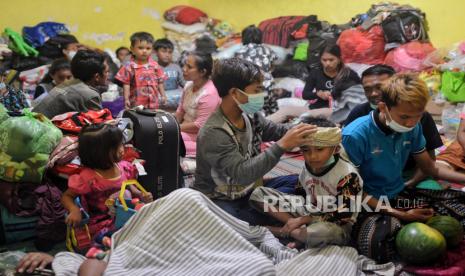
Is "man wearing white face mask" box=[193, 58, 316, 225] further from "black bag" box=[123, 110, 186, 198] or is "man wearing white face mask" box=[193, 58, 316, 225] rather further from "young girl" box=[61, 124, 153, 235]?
"young girl" box=[61, 124, 153, 235]

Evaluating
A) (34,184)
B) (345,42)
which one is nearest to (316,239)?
(34,184)

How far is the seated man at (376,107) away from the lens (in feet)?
8.64

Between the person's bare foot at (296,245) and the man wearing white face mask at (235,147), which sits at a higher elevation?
the man wearing white face mask at (235,147)

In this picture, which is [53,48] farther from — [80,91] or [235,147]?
[235,147]

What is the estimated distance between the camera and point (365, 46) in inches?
198

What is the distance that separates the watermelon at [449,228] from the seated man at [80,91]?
220 cm

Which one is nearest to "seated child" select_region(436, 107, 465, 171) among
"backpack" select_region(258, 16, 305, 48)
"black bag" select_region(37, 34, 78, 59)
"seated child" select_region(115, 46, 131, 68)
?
"backpack" select_region(258, 16, 305, 48)

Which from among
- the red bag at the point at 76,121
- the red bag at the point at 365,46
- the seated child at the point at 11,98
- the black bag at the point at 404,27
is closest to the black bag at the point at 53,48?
the seated child at the point at 11,98

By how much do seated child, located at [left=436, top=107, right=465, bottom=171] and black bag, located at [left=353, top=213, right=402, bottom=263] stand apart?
0.94 meters

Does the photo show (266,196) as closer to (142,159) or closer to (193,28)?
(142,159)

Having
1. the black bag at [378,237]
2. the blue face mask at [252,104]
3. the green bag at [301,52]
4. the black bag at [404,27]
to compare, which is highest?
the black bag at [404,27]

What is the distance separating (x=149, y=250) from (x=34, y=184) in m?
0.93

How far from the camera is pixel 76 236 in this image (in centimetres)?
230

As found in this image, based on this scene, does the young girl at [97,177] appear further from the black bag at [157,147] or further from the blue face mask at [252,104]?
the blue face mask at [252,104]
